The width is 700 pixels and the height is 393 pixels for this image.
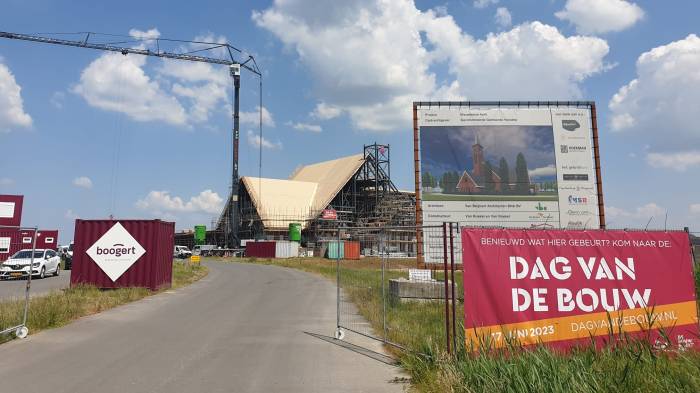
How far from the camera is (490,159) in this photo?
1033 inches

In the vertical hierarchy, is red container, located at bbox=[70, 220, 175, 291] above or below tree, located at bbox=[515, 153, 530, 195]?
below

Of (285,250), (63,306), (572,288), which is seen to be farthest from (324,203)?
(572,288)

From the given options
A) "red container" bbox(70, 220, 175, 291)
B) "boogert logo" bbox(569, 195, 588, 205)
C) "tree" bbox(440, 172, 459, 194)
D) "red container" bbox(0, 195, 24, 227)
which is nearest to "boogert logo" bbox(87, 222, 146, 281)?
"red container" bbox(70, 220, 175, 291)

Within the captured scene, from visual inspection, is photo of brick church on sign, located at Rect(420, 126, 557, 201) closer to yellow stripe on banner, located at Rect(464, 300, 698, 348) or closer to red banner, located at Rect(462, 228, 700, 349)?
red banner, located at Rect(462, 228, 700, 349)

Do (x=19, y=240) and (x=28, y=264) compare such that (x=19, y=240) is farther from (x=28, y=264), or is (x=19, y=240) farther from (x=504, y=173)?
(x=504, y=173)

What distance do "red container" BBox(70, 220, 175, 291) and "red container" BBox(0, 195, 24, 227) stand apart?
29409 mm

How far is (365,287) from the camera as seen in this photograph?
14680mm

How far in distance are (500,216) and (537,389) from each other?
2150 centimetres

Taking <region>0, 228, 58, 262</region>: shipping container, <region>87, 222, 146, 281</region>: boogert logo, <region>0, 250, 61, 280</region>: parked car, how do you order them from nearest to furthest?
<region>87, 222, 146, 281</region>: boogert logo → <region>0, 250, 61, 280</region>: parked car → <region>0, 228, 58, 262</region>: shipping container

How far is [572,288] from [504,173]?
20.2m

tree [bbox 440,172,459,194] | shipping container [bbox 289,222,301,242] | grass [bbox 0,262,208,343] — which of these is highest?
tree [bbox 440,172,459,194]

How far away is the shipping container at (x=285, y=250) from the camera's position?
61.4 metres

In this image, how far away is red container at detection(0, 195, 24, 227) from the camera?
4088cm

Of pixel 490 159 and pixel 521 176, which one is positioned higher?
pixel 490 159
